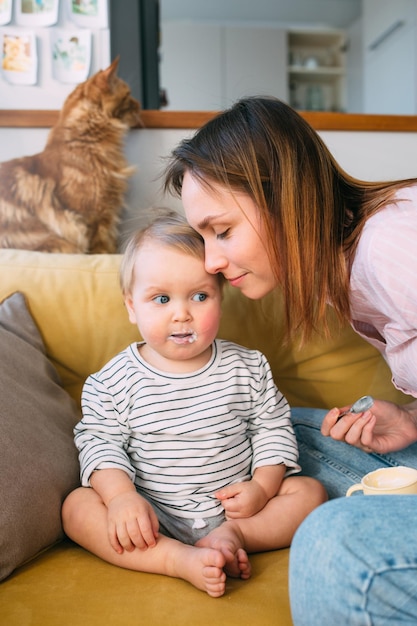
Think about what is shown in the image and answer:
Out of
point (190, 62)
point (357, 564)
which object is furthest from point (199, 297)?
point (190, 62)

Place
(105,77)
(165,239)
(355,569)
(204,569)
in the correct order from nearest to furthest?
(355,569)
(204,569)
(165,239)
(105,77)

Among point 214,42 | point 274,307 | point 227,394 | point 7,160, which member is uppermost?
point 214,42

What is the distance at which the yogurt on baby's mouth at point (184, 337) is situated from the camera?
3.66ft

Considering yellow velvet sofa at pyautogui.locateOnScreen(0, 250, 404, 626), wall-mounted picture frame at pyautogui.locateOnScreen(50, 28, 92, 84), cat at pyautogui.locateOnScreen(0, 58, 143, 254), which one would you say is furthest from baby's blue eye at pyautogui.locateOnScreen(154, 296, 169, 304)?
wall-mounted picture frame at pyautogui.locateOnScreen(50, 28, 92, 84)

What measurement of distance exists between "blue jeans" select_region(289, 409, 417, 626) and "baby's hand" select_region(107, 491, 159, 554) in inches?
11.1

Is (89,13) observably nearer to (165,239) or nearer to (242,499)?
(165,239)

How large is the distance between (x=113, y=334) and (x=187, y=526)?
43 cm

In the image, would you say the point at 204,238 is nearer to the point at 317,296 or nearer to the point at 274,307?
the point at 317,296

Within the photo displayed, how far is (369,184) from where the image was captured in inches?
43.9

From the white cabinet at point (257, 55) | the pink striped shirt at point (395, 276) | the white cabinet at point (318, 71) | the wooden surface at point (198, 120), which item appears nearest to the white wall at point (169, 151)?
the wooden surface at point (198, 120)

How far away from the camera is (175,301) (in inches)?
43.9

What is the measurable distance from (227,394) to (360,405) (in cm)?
23

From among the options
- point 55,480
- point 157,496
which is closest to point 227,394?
point 157,496

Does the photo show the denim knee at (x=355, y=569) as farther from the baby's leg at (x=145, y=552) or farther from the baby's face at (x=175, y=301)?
the baby's face at (x=175, y=301)
